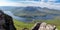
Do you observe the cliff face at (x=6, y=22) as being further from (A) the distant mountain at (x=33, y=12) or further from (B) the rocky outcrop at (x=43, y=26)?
(B) the rocky outcrop at (x=43, y=26)

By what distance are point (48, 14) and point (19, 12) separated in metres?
0.25

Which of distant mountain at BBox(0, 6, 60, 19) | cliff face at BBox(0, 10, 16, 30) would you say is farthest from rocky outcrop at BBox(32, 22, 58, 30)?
cliff face at BBox(0, 10, 16, 30)

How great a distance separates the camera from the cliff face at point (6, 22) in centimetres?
90

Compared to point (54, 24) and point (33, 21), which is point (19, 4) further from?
point (54, 24)

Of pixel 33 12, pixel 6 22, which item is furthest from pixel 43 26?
pixel 6 22

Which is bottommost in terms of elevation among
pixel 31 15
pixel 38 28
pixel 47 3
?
pixel 38 28

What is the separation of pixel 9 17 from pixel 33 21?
8.2 inches

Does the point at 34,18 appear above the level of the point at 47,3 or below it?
below

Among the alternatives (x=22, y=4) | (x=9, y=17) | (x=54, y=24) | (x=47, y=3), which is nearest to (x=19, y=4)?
(x=22, y=4)

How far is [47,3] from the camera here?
94cm

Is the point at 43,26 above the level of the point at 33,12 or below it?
below

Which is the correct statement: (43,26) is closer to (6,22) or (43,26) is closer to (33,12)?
(33,12)

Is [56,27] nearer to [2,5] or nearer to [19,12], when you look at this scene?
[19,12]

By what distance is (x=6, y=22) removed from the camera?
0.91 metres
